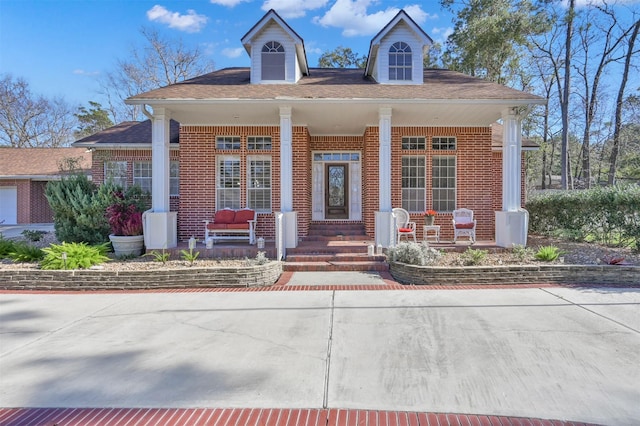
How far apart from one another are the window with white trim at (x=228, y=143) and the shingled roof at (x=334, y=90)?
60.7 inches

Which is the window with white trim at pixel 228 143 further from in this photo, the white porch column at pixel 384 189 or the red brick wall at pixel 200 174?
the white porch column at pixel 384 189

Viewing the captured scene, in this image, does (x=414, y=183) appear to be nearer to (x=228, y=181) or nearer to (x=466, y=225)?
(x=466, y=225)

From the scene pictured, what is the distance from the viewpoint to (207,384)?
10.5ft

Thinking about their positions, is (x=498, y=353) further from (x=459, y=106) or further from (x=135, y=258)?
(x=135, y=258)

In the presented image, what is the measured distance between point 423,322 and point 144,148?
433 inches

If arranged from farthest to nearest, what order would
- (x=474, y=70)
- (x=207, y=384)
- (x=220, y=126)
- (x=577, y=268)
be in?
(x=474, y=70) < (x=220, y=126) < (x=577, y=268) < (x=207, y=384)

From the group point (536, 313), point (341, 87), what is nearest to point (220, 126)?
point (341, 87)

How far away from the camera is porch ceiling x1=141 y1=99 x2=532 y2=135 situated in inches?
336

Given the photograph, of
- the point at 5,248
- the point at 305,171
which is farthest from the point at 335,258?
the point at 5,248

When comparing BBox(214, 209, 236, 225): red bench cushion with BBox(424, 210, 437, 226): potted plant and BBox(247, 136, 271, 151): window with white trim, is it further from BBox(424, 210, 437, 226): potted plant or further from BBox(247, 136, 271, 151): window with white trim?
BBox(424, 210, 437, 226): potted plant

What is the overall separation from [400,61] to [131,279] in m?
8.64

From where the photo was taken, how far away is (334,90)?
9141 mm

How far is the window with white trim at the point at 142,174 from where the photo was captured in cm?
1254

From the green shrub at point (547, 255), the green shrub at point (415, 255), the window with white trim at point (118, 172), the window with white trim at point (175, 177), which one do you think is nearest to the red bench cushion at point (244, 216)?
the window with white trim at point (175, 177)
